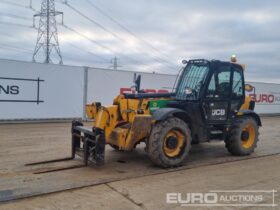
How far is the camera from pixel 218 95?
8.41 m

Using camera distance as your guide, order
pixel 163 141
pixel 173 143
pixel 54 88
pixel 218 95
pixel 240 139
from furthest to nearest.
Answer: pixel 54 88
pixel 240 139
pixel 218 95
pixel 173 143
pixel 163 141

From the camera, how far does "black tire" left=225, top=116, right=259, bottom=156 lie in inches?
339

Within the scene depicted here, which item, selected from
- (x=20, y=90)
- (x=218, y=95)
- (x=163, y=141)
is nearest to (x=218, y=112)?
(x=218, y=95)

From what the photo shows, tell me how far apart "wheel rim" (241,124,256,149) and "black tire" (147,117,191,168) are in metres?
2.08

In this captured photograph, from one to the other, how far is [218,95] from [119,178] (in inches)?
131

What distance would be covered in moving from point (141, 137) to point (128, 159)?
3.98 feet

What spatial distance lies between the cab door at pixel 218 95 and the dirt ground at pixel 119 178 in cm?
100

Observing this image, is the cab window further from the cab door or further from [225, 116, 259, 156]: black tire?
[225, 116, 259, 156]: black tire

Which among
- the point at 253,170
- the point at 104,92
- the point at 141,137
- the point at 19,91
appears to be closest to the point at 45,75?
the point at 19,91

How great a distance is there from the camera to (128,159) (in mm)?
8164

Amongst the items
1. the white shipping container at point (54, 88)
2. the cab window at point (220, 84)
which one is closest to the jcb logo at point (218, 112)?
the cab window at point (220, 84)

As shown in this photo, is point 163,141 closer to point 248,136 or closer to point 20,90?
point 248,136

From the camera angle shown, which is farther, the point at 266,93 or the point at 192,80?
the point at 266,93

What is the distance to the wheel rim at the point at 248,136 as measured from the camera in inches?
351
